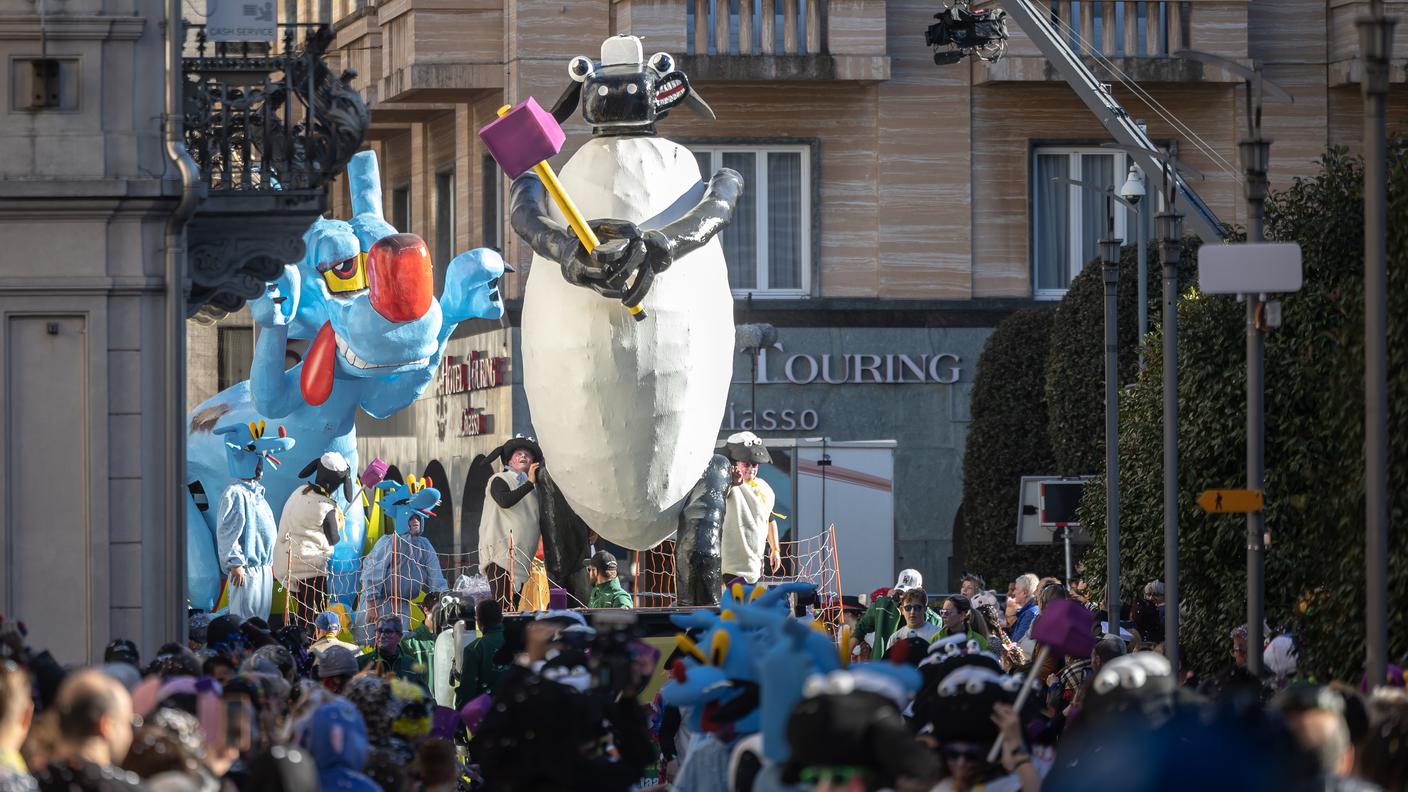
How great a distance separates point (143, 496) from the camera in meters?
13.7

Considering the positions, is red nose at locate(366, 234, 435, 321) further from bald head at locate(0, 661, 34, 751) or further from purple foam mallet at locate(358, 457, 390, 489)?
bald head at locate(0, 661, 34, 751)

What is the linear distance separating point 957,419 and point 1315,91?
19.5 feet

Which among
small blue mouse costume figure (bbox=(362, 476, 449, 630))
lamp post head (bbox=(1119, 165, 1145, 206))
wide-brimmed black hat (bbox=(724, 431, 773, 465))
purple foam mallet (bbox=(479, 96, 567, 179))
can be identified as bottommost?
small blue mouse costume figure (bbox=(362, 476, 449, 630))

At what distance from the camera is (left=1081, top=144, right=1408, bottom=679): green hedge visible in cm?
1345

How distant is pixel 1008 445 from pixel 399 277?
9.17 metres

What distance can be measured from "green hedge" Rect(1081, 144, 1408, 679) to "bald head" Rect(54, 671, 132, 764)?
7439 mm

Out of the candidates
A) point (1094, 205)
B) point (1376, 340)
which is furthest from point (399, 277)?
point (1376, 340)

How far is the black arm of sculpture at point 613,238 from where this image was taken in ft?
50.0

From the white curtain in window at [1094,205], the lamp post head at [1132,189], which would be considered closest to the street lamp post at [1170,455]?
the lamp post head at [1132,189]

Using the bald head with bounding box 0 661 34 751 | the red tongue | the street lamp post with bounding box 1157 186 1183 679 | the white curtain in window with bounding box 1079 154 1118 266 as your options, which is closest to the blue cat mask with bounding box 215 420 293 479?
the red tongue

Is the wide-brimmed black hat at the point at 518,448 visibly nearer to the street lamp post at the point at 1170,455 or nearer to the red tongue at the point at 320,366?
the street lamp post at the point at 1170,455

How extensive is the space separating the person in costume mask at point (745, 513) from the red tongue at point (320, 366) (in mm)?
8421

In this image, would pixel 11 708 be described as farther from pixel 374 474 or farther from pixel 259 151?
pixel 374 474

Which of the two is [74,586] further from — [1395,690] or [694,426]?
[1395,690]
